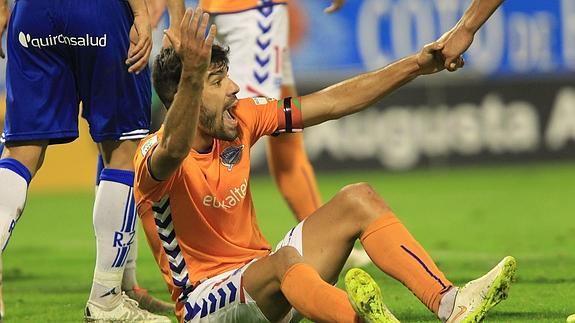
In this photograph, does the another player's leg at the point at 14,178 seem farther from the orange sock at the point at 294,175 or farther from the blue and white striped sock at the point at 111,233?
the orange sock at the point at 294,175

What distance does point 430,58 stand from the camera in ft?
15.1

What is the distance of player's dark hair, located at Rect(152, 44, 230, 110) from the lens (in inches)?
162

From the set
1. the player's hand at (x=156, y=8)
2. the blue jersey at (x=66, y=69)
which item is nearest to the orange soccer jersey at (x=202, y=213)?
the blue jersey at (x=66, y=69)

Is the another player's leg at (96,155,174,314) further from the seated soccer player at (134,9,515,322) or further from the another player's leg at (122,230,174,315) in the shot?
the seated soccer player at (134,9,515,322)

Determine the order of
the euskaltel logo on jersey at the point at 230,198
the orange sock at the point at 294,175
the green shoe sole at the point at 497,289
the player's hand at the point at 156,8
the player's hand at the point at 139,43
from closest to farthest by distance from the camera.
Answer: the green shoe sole at the point at 497,289
the euskaltel logo on jersey at the point at 230,198
the player's hand at the point at 139,43
the player's hand at the point at 156,8
the orange sock at the point at 294,175

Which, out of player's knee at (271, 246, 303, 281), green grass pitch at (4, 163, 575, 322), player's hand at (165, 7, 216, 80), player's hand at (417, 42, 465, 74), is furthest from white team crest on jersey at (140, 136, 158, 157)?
green grass pitch at (4, 163, 575, 322)

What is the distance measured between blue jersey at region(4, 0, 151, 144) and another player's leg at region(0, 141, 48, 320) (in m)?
0.05

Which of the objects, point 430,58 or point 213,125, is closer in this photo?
point 213,125

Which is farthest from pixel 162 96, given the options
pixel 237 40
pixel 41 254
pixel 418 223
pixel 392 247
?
pixel 418 223

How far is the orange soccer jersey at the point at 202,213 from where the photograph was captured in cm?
413

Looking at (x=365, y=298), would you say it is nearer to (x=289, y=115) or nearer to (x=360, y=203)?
(x=360, y=203)

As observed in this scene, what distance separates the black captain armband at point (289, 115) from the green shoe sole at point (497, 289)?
1.13 meters

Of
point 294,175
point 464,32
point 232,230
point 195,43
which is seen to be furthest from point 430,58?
point 294,175

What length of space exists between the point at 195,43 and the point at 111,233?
1404mm
